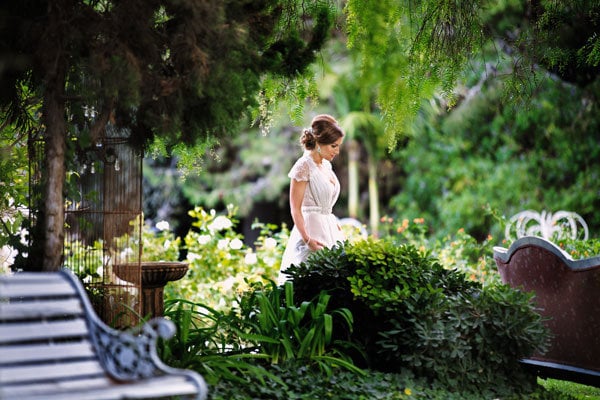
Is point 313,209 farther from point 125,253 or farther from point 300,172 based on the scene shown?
point 125,253

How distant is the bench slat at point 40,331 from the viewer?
3461 mm

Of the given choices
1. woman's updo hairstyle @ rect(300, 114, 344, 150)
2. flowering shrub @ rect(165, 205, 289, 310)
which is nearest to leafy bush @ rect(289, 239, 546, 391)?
woman's updo hairstyle @ rect(300, 114, 344, 150)

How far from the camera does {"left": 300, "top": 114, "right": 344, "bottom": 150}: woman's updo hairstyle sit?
6611 millimetres

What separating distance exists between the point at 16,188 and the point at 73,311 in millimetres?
2493

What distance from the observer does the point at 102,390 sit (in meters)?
3.24

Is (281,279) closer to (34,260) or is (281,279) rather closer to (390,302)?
(390,302)

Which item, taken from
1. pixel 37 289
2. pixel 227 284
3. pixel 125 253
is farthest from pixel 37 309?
pixel 227 284

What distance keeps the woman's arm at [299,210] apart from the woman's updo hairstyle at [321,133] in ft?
1.10

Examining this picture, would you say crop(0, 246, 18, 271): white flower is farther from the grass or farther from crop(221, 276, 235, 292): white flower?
the grass

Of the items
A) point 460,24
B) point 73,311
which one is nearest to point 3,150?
point 73,311

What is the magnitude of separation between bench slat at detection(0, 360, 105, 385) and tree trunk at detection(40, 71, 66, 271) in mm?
938

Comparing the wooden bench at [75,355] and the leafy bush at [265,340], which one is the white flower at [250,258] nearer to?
the leafy bush at [265,340]

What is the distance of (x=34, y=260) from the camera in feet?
15.0

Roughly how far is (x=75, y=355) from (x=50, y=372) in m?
0.17
